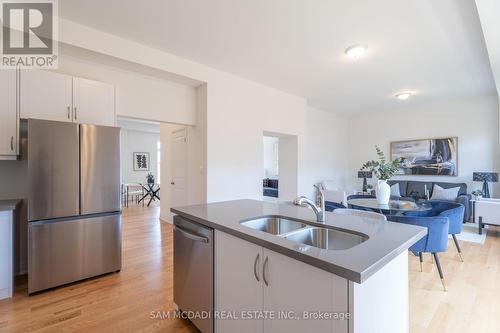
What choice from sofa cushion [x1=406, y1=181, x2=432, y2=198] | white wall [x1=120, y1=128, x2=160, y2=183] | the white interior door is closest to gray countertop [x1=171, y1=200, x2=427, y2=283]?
the white interior door

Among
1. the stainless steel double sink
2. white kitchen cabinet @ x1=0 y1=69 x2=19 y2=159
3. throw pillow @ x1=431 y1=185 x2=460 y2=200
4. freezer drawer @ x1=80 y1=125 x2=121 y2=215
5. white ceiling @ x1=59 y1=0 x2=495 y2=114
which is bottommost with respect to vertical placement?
throw pillow @ x1=431 y1=185 x2=460 y2=200

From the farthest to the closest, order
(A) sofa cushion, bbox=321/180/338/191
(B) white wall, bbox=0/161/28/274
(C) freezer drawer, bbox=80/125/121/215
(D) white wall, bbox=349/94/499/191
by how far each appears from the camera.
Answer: (A) sofa cushion, bbox=321/180/338/191, (D) white wall, bbox=349/94/499/191, (B) white wall, bbox=0/161/28/274, (C) freezer drawer, bbox=80/125/121/215

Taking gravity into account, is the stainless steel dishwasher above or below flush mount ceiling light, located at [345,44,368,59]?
below

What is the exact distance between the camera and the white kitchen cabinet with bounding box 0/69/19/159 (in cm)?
225

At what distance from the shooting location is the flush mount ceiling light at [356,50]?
3.08m

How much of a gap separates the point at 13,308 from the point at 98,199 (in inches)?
43.4

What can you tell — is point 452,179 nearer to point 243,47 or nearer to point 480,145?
point 480,145

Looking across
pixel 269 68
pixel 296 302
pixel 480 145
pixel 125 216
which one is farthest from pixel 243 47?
pixel 480 145

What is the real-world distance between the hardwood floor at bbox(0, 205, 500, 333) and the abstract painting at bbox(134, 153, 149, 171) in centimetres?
674

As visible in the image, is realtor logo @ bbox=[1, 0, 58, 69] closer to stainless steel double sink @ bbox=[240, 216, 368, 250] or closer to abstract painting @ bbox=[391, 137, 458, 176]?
stainless steel double sink @ bbox=[240, 216, 368, 250]

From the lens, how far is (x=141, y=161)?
364 inches

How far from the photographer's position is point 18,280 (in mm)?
2506

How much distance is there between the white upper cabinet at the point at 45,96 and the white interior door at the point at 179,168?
6.75 ft

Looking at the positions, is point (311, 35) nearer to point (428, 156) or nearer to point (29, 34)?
point (29, 34)
